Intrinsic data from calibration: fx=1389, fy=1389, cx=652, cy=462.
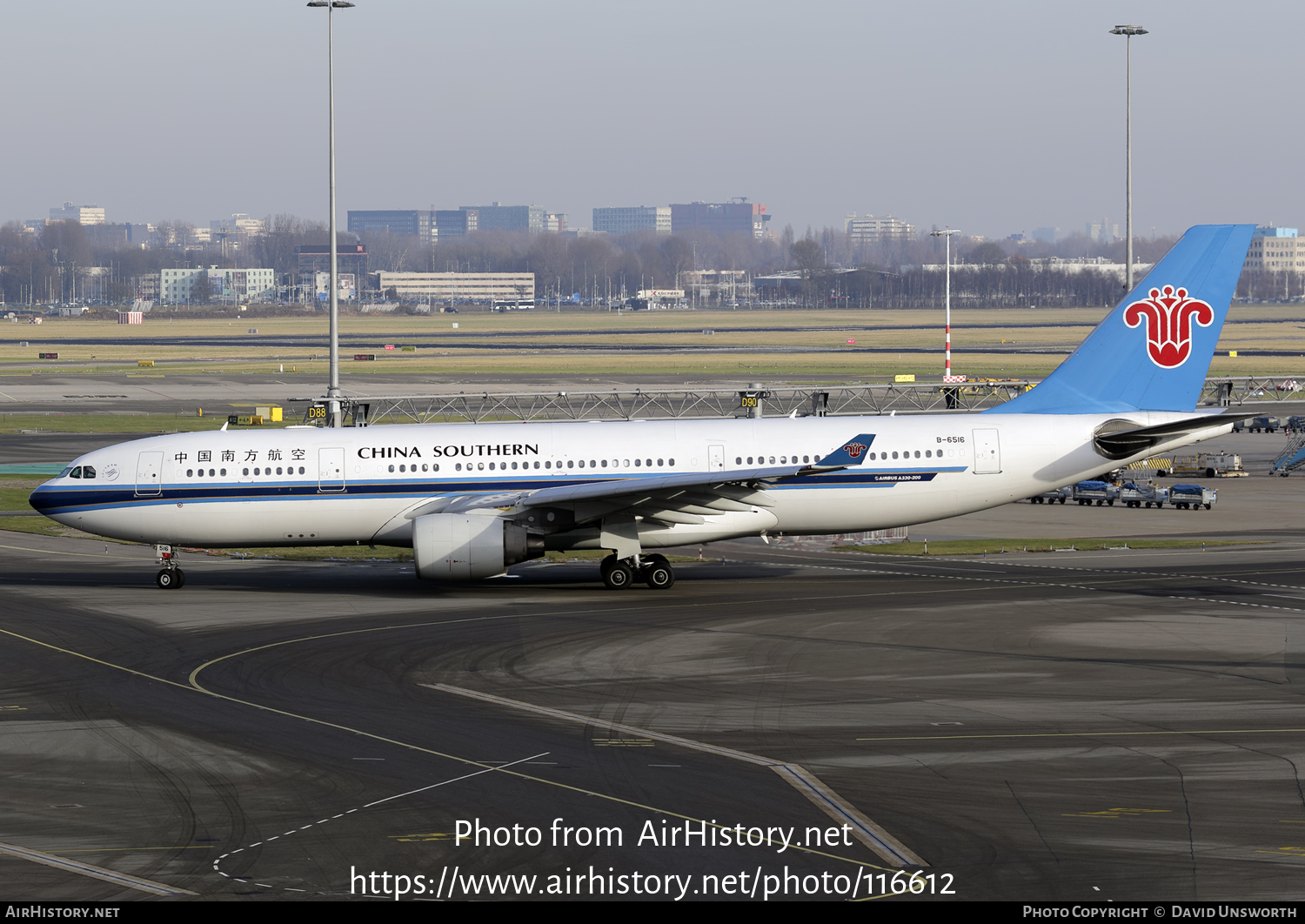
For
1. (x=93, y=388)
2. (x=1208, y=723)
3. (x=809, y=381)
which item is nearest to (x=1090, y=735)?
(x=1208, y=723)

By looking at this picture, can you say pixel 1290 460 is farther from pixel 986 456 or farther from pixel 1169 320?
pixel 986 456

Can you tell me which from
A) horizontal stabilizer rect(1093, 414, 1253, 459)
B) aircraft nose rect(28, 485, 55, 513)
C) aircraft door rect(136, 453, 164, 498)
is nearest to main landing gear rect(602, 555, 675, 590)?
aircraft door rect(136, 453, 164, 498)

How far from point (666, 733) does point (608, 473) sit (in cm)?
1614

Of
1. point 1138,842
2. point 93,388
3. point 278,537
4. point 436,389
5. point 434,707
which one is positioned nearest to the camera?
point 1138,842

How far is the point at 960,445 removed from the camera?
38188 millimetres

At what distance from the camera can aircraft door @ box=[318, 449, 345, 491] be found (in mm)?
37281

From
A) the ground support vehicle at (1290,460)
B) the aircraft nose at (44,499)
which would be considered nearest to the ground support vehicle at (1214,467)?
the ground support vehicle at (1290,460)

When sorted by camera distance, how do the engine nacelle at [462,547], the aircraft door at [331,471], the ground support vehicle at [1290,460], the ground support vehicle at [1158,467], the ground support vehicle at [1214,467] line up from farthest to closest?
the ground support vehicle at [1158,467]
the ground support vehicle at [1290,460]
the ground support vehicle at [1214,467]
the aircraft door at [331,471]
the engine nacelle at [462,547]

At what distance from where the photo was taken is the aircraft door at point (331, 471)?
37.3 metres

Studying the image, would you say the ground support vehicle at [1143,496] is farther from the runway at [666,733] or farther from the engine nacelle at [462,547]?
the engine nacelle at [462,547]

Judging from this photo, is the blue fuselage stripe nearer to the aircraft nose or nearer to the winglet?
the aircraft nose

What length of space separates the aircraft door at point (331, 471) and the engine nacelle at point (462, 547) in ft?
11.3

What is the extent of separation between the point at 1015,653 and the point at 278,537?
20.0 meters

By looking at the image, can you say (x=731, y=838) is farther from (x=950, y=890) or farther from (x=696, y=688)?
(x=696, y=688)
